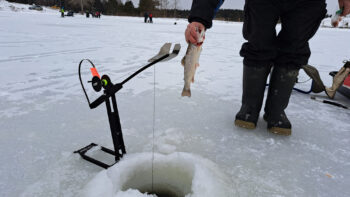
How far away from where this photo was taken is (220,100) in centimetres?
245

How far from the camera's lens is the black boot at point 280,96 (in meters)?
1.74

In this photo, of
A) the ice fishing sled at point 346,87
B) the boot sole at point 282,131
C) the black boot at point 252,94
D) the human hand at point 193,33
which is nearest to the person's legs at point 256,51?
the black boot at point 252,94

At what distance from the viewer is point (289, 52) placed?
171cm

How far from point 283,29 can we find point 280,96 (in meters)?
0.53

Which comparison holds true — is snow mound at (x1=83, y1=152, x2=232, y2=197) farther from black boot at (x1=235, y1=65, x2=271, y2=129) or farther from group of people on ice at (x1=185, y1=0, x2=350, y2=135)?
group of people on ice at (x1=185, y1=0, x2=350, y2=135)

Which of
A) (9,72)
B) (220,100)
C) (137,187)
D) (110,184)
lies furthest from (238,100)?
(9,72)

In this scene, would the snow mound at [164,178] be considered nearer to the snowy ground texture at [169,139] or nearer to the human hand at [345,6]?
the snowy ground texture at [169,139]

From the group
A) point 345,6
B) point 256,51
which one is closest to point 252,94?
point 256,51

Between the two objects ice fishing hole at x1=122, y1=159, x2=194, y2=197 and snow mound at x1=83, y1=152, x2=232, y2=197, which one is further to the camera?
ice fishing hole at x1=122, y1=159, x2=194, y2=197

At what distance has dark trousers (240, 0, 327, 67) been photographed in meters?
1.62

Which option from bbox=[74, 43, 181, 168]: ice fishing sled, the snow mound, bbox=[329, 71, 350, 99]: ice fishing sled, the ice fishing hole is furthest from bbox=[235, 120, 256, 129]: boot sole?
bbox=[329, 71, 350, 99]: ice fishing sled

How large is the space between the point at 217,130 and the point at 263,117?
1.77 feet

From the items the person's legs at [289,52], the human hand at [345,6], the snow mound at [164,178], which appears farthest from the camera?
the human hand at [345,6]

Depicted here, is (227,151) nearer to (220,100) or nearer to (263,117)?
(263,117)
